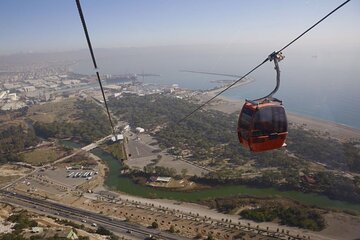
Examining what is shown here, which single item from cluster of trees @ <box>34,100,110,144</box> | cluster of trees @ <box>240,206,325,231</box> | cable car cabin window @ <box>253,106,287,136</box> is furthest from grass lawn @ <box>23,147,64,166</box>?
cable car cabin window @ <box>253,106,287,136</box>

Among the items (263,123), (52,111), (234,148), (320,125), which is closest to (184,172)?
(234,148)

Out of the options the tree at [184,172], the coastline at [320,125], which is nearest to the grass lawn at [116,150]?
the tree at [184,172]

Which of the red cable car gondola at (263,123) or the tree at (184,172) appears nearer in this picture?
the red cable car gondola at (263,123)

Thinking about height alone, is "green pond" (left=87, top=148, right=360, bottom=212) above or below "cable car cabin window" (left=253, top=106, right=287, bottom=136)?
below

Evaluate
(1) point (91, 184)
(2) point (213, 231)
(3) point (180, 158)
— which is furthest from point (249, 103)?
(3) point (180, 158)

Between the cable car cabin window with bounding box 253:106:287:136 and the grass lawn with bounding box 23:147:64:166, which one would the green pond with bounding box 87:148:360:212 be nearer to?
the grass lawn with bounding box 23:147:64:166

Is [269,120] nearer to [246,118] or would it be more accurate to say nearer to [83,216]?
[246,118]

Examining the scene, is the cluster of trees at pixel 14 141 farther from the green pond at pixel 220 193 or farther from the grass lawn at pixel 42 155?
the green pond at pixel 220 193
